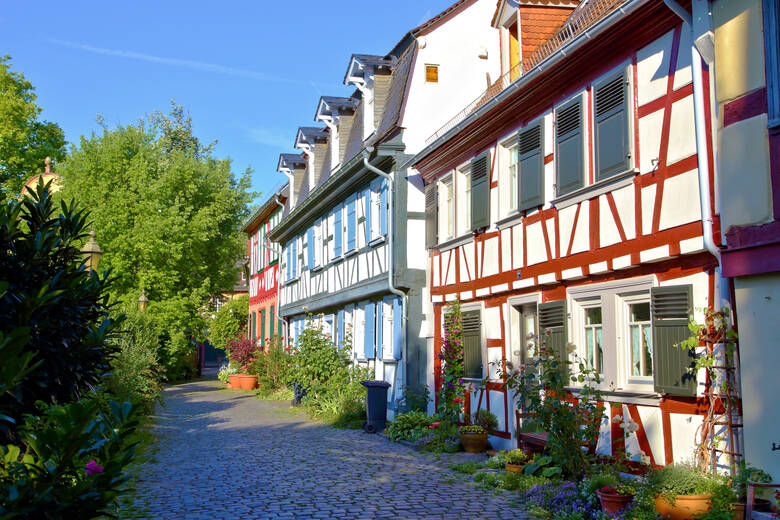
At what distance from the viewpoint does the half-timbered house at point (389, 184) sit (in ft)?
55.6

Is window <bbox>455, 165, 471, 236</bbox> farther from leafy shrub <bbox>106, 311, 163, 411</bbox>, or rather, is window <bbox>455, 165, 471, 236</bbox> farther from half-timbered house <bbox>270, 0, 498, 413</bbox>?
leafy shrub <bbox>106, 311, 163, 411</bbox>

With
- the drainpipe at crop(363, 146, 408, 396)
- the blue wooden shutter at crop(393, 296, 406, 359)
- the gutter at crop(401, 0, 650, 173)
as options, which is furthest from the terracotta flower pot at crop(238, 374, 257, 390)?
the gutter at crop(401, 0, 650, 173)

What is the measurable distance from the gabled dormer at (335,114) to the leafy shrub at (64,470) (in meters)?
18.9

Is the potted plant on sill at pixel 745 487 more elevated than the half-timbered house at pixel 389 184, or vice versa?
the half-timbered house at pixel 389 184

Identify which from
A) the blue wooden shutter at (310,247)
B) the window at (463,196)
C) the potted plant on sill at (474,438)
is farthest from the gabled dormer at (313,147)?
the potted plant on sill at (474,438)

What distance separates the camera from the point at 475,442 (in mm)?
12594

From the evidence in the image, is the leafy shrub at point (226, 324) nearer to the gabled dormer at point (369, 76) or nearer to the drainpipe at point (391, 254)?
the gabled dormer at point (369, 76)

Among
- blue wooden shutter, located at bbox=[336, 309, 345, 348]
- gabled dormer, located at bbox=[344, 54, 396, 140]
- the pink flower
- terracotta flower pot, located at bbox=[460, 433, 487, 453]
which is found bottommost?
terracotta flower pot, located at bbox=[460, 433, 487, 453]

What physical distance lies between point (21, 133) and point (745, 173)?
102 feet

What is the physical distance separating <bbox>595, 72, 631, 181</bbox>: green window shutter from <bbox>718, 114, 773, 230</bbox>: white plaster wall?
71.4 inches

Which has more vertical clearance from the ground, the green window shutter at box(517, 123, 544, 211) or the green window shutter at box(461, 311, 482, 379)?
the green window shutter at box(517, 123, 544, 211)

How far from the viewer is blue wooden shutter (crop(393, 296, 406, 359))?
17.3 metres

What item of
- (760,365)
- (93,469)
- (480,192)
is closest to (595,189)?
(760,365)

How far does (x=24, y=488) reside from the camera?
3.64m
